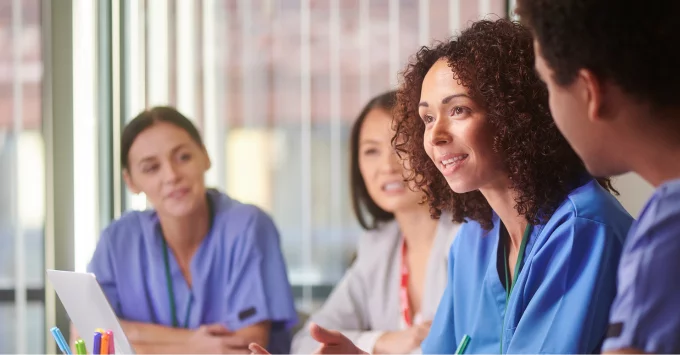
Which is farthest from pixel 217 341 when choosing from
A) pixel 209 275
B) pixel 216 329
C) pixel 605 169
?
pixel 605 169

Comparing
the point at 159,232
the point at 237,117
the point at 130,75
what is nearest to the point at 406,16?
the point at 237,117

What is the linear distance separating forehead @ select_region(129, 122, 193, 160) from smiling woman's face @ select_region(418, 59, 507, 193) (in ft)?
2.77

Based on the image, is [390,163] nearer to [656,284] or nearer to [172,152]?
[172,152]

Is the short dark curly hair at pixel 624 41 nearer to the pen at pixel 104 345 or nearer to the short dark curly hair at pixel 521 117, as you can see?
the short dark curly hair at pixel 521 117

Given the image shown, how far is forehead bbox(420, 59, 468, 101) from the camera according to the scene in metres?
1.11

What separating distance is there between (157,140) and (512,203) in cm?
A: 96

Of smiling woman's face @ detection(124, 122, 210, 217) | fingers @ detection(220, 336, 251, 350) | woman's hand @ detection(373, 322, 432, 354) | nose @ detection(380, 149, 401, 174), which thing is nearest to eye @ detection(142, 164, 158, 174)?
smiling woman's face @ detection(124, 122, 210, 217)

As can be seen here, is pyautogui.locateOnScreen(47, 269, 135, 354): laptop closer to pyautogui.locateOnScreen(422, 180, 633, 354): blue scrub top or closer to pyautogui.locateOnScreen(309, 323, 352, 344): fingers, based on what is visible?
pyautogui.locateOnScreen(309, 323, 352, 344): fingers

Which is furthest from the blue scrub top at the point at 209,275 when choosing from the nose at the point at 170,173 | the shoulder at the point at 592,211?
the shoulder at the point at 592,211

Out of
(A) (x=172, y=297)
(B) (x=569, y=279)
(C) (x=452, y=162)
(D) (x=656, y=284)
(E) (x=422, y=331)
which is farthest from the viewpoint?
(A) (x=172, y=297)

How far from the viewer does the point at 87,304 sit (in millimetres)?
1164

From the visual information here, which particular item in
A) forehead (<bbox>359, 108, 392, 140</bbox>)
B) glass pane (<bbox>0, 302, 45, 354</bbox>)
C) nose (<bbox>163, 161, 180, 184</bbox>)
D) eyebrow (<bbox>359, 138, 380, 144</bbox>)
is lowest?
glass pane (<bbox>0, 302, 45, 354</bbox>)

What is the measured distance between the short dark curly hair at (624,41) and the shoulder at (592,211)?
0.36 m

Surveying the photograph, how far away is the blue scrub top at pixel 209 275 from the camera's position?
1.76m
